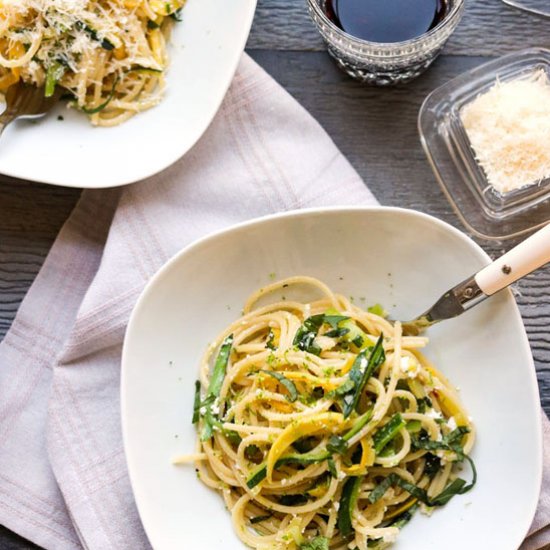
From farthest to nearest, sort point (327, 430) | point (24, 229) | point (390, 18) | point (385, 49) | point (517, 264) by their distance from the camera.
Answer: point (24, 229), point (390, 18), point (385, 49), point (327, 430), point (517, 264)

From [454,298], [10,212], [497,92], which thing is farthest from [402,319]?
[10,212]

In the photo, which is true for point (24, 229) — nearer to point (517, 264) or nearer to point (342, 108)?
point (342, 108)

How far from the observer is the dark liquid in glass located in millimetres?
2607

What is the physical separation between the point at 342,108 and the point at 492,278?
2.82 ft

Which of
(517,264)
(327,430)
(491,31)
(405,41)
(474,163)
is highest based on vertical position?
(405,41)

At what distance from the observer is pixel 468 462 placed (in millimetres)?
2365

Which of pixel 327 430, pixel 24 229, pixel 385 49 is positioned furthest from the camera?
pixel 24 229

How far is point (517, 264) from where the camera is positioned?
6.97 feet

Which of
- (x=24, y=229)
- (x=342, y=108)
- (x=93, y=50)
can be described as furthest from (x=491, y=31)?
(x=24, y=229)

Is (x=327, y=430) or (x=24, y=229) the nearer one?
(x=327, y=430)

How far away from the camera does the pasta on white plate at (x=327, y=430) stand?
227 centimetres

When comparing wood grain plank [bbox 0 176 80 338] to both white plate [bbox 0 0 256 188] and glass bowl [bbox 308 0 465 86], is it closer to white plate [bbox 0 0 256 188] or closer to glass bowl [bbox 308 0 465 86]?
white plate [bbox 0 0 256 188]

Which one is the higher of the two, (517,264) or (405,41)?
(405,41)

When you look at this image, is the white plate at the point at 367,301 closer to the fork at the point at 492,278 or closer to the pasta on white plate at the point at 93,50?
the fork at the point at 492,278
